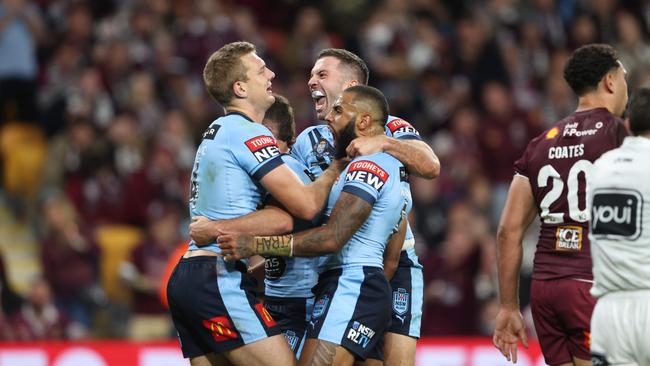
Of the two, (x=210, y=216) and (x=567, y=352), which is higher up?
(x=210, y=216)

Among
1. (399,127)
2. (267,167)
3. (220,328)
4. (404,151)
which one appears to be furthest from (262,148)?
(399,127)

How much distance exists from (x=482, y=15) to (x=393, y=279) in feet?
35.0

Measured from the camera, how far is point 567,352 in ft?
24.5

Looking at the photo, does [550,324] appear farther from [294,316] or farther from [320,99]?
[320,99]

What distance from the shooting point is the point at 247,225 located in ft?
Answer: 22.6

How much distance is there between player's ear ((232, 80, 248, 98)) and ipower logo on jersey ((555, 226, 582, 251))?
7.35 ft

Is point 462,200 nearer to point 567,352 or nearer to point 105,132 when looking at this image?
point 105,132

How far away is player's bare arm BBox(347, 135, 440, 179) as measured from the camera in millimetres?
7109

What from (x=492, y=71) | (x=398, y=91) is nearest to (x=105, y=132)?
(x=398, y=91)

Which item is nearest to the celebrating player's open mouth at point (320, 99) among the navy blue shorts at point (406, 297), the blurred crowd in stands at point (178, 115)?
the navy blue shorts at point (406, 297)

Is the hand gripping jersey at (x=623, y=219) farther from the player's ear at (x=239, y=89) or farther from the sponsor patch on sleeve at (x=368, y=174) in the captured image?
the player's ear at (x=239, y=89)

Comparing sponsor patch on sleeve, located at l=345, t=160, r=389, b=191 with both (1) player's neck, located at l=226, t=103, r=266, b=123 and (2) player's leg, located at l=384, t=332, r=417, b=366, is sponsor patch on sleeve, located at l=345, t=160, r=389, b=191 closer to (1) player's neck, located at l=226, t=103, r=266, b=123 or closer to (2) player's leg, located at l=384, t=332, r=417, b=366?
(1) player's neck, located at l=226, t=103, r=266, b=123

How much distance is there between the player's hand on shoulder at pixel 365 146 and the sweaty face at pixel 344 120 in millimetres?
78

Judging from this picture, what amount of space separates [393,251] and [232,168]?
128 cm
